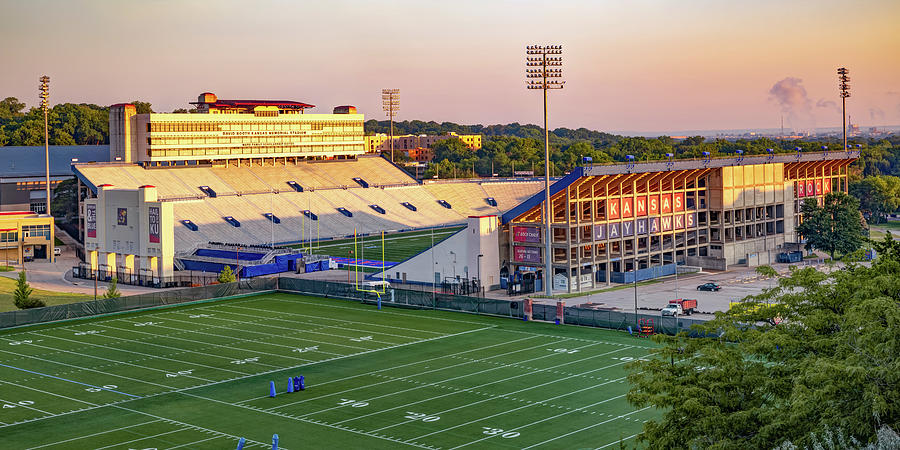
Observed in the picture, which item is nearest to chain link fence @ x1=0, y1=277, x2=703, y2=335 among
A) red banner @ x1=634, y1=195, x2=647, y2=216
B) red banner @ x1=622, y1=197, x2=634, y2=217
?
red banner @ x1=622, y1=197, x2=634, y2=217

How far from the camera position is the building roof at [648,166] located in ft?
232

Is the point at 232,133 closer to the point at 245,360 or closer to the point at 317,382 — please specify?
the point at 245,360

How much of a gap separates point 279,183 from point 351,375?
88.2 metres

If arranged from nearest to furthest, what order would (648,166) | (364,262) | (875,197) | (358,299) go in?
(358,299)
(648,166)
(364,262)
(875,197)

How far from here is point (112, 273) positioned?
85.6 meters

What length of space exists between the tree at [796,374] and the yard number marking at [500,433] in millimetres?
7700

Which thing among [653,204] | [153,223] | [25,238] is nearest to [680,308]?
[653,204]

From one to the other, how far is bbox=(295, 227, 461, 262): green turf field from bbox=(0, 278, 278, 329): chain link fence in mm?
21026

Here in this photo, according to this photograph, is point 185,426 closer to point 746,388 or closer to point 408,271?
point 746,388

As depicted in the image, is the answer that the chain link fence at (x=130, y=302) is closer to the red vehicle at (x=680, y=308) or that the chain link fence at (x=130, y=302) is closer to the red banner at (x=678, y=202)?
the red vehicle at (x=680, y=308)

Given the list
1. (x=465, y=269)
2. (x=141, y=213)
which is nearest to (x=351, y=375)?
(x=465, y=269)

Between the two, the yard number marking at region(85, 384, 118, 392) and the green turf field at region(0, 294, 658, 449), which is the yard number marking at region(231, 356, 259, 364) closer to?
the green turf field at region(0, 294, 658, 449)

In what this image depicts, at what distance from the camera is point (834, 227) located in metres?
84.6

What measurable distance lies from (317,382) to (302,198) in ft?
262
